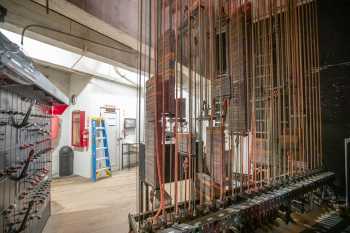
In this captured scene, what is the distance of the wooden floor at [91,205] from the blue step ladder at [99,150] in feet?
0.91

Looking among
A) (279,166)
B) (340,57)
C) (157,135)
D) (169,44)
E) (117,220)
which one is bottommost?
(117,220)

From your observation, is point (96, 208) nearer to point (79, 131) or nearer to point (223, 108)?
point (79, 131)

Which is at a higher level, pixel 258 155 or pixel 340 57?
pixel 340 57

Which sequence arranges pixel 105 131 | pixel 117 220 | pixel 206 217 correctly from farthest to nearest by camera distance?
pixel 105 131 → pixel 117 220 → pixel 206 217

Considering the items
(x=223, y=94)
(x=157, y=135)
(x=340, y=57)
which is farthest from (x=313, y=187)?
(x=340, y=57)

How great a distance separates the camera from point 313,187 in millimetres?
1685

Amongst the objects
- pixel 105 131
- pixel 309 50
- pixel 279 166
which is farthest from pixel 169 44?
pixel 105 131

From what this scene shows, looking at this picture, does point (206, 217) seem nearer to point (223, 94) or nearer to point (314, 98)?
point (223, 94)

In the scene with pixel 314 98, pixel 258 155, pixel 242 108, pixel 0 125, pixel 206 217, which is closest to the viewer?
pixel 206 217

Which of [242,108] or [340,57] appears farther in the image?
[340,57]

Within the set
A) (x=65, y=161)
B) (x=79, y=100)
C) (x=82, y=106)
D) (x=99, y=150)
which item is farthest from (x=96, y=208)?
(x=79, y=100)

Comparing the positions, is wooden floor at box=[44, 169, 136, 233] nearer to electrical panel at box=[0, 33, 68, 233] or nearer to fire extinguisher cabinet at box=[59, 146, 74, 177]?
fire extinguisher cabinet at box=[59, 146, 74, 177]

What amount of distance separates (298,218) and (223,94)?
1.18 m

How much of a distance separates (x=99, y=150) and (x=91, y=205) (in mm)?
2260
